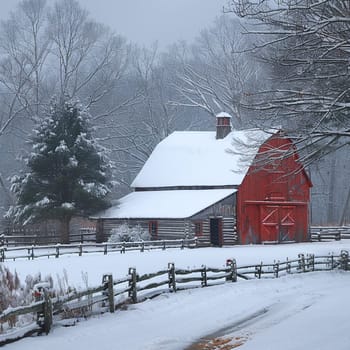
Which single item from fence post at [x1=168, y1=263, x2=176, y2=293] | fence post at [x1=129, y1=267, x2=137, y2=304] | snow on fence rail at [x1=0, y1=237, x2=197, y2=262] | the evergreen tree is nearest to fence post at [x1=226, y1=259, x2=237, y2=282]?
fence post at [x1=168, y1=263, x2=176, y2=293]

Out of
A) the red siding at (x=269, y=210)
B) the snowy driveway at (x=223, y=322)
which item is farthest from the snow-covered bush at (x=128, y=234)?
the snowy driveway at (x=223, y=322)

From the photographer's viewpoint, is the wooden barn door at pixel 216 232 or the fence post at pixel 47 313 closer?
the fence post at pixel 47 313

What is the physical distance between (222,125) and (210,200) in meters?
9.64

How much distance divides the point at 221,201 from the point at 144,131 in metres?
23.1

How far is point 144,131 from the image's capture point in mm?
64188

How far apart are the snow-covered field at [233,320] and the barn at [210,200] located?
55.3 feet

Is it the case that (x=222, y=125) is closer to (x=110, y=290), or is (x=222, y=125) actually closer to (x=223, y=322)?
(x=110, y=290)

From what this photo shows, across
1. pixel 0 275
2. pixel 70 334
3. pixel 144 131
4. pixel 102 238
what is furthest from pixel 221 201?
pixel 70 334

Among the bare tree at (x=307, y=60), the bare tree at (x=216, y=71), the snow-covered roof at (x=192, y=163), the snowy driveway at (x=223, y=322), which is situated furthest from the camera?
the bare tree at (x=216, y=71)

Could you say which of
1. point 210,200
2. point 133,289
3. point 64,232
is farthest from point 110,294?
point 64,232

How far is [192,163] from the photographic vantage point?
158ft

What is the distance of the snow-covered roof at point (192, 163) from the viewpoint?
1787 inches

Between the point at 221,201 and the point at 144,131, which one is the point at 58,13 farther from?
the point at 221,201

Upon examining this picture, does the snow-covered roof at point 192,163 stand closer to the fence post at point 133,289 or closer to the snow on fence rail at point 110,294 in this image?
the snow on fence rail at point 110,294
